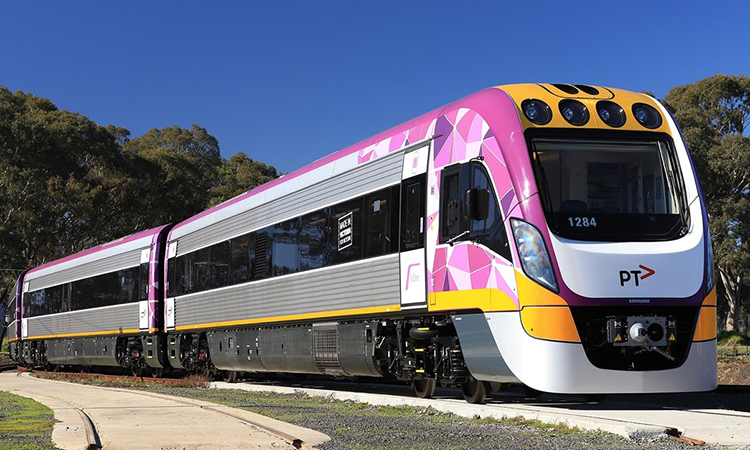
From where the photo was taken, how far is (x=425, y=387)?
13.5 m

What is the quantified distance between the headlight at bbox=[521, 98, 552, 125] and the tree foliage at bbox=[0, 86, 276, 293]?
133ft

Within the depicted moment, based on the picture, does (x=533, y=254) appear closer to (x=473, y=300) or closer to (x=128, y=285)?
(x=473, y=300)

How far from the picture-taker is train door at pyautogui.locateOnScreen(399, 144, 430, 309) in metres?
12.6

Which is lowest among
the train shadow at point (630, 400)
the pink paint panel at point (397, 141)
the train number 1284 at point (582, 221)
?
the train shadow at point (630, 400)

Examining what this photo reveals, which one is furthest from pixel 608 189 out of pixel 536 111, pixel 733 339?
pixel 733 339

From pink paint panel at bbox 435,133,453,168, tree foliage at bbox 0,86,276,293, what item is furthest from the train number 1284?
tree foliage at bbox 0,86,276,293

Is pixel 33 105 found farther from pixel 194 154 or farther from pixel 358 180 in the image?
pixel 358 180

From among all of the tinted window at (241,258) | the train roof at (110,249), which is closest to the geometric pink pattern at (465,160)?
the tinted window at (241,258)

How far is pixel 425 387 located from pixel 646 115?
4.74 meters

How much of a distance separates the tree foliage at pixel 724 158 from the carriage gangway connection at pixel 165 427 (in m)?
37.5

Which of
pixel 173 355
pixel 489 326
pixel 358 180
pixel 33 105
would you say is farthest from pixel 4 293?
pixel 489 326

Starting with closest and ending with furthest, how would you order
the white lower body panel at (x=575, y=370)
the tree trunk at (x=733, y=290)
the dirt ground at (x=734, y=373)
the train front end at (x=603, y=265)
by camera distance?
the white lower body panel at (x=575, y=370), the train front end at (x=603, y=265), the dirt ground at (x=734, y=373), the tree trunk at (x=733, y=290)

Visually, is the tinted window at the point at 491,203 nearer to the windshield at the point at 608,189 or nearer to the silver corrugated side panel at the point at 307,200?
the windshield at the point at 608,189

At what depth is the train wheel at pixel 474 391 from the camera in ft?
39.9
